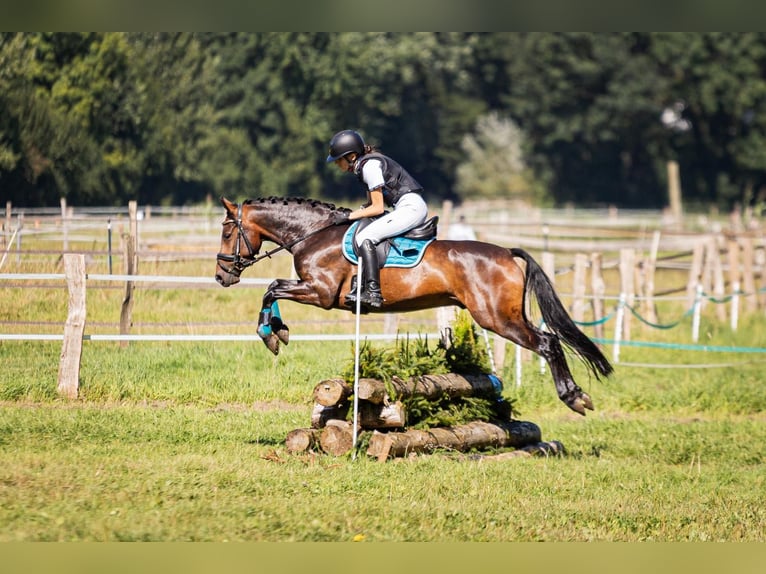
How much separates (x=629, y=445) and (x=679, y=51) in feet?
185

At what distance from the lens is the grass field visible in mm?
7648

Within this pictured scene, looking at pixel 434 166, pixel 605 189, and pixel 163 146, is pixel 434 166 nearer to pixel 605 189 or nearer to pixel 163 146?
pixel 605 189

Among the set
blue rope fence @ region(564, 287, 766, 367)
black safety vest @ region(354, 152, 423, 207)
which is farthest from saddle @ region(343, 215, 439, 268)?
blue rope fence @ region(564, 287, 766, 367)

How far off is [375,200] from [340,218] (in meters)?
0.75

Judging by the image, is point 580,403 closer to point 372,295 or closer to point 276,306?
point 372,295

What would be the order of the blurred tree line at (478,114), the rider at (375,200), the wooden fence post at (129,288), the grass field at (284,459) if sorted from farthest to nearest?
1. the blurred tree line at (478,114)
2. the wooden fence post at (129,288)
3. the rider at (375,200)
4. the grass field at (284,459)

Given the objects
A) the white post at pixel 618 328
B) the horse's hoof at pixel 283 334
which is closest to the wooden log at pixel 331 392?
the horse's hoof at pixel 283 334

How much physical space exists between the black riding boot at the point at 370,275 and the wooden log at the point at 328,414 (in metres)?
1.08

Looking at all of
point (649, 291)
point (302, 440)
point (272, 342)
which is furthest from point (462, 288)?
point (649, 291)

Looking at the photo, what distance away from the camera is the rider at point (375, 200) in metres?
10.2

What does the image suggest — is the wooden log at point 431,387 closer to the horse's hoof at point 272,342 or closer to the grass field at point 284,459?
the grass field at point 284,459

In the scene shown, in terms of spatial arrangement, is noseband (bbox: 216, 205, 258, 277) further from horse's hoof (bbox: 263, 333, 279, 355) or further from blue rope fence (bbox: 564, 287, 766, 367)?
blue rope fence (bbox: 564, 287, 766, 367)

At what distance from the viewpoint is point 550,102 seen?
67.3 m

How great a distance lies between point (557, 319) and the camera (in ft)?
35.3
